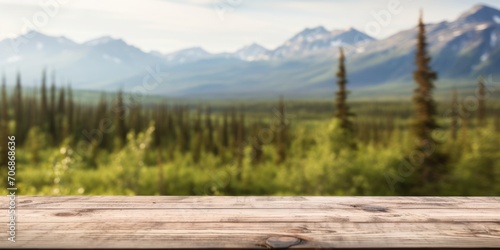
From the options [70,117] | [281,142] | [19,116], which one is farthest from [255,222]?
[70,117]

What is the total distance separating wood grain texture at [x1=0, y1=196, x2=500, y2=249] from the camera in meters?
1.27

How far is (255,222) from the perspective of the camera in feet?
4.82

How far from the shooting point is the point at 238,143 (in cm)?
6544

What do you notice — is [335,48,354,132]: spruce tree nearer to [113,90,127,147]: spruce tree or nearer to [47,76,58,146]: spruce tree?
[113,90,127,147]: spruce tree

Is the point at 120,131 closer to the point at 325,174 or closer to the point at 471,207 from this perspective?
the point at 325,174

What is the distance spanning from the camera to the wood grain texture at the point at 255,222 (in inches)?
50.1

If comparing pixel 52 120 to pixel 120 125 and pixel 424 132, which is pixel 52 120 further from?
pixel 424 132

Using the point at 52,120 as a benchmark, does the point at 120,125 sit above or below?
below

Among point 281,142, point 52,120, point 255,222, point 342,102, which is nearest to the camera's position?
point 255,222

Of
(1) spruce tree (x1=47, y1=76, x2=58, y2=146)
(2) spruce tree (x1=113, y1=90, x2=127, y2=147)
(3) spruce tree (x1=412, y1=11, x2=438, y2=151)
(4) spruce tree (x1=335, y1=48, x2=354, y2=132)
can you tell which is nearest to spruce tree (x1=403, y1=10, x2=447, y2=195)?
(3) spruce tree (x1=412, y1=11, x2=438, y2=151)

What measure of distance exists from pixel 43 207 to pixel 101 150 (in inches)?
2504

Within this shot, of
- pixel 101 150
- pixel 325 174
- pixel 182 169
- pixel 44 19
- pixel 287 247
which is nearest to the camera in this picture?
pixel 287 247

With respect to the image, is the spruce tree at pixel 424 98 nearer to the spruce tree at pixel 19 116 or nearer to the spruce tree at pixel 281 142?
the spruce tree at pixel 281 142

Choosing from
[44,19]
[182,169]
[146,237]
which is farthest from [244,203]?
[182,169]
